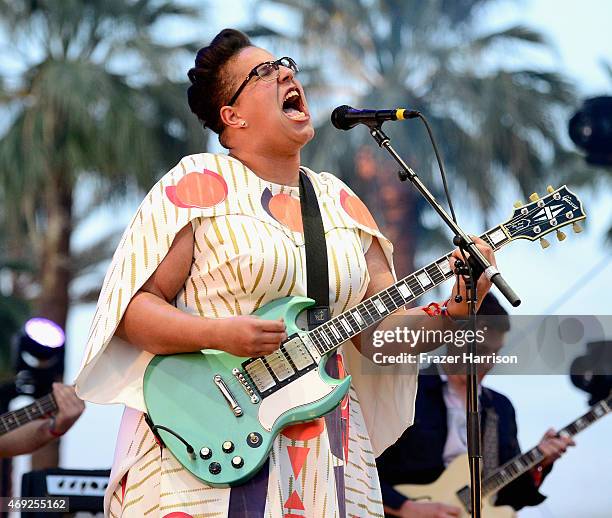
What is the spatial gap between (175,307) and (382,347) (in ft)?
1.96

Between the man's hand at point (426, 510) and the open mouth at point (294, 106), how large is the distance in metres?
2.15

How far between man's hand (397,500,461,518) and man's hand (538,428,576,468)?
0.43 metres

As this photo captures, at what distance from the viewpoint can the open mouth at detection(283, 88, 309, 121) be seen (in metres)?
3.08

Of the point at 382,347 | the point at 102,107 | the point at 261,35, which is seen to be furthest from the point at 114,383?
the point at 261,35

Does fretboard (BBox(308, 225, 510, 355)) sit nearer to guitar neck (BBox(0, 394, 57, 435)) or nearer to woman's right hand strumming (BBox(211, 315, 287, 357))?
woman's right hand strumming (BBox(211, 315, 287, 357))

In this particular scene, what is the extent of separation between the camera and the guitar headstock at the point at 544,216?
318 cm

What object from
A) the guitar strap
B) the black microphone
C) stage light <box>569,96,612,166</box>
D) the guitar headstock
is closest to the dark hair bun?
the black microphone

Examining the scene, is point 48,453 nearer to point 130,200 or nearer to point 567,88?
point 130,200

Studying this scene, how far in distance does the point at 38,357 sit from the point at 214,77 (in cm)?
220

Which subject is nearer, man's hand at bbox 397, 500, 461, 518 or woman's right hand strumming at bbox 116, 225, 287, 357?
woman's right hand strumming at bbox 116, 225, 287, 357

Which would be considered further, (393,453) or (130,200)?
(130,200)

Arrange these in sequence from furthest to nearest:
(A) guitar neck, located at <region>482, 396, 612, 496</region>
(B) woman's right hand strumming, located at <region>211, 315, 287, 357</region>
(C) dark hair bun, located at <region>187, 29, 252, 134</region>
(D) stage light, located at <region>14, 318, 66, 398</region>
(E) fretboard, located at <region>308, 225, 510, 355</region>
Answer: (D) stage light, located at <region>14, 318, 66, 398</region> → (A) guitar neck, located at <region>482, 396, 612, 496</region> → (C) dark hair bun, located at <region>187, 29, 252, 134</region> → (E) fretboard, located at <region>308, 225, 510, 355</region> → (B) woman's right hand strumming, located at <region>211, 315, 287, 357</region>

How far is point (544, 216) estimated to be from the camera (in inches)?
126

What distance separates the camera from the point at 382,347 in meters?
3.14
